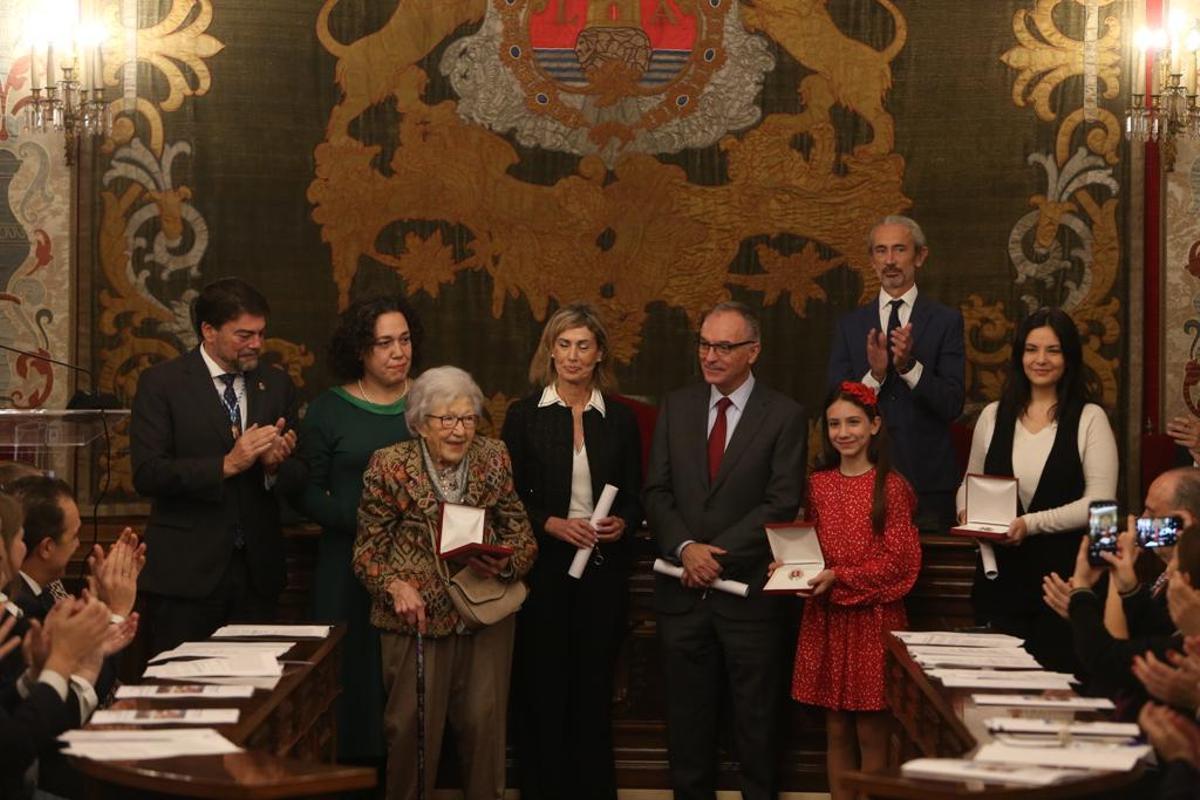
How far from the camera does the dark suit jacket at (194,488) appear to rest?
5.89 metres

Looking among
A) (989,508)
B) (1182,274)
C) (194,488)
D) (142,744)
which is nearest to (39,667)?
(142,744)

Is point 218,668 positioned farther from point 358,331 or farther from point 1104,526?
point 1104,526

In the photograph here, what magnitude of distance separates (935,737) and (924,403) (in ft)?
7.56

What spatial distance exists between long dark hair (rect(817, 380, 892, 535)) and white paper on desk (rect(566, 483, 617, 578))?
78cm

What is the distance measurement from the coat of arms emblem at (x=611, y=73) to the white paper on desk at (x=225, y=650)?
3540 mm

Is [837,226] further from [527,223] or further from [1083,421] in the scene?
[1083,421]

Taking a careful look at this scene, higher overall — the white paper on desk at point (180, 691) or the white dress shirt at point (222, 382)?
the white dress shirt at point (222, 382)

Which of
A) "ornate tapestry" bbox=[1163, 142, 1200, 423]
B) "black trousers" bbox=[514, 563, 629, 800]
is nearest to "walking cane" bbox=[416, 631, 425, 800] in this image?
"black trousers" bbox=[514, 563, 629, 800]

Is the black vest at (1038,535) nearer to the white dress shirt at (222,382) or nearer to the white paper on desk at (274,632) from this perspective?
the white paper on desk at (274,632)

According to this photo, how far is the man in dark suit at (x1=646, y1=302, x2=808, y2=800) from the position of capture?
612 centimetres

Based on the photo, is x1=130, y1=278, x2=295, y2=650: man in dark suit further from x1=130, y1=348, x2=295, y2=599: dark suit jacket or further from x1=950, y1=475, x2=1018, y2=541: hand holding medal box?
x1=950, y1=475, x2=1018, y2=541: hand holding medal box

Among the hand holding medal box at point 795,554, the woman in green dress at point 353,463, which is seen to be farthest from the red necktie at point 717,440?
the woman in green dress at point 353,463

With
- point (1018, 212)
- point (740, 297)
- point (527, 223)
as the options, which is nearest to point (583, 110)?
point (527, 223)

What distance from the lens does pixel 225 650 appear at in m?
5.10
